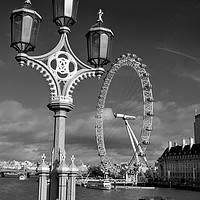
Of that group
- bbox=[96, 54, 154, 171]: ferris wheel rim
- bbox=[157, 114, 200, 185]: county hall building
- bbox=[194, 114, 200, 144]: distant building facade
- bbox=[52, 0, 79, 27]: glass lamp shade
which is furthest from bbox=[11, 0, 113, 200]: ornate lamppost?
bbox=[194, 114, 200, 144]: distant building facade

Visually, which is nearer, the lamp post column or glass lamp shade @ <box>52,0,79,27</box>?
the lamp post column

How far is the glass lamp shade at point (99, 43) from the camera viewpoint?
4219 millimetres

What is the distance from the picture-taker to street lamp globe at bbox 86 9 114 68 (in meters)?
4.22

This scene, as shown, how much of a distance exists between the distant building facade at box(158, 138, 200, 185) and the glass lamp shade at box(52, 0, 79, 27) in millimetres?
65180

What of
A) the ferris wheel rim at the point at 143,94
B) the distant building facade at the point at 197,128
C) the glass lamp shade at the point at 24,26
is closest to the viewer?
the glass lamp shade at the point at 24,26

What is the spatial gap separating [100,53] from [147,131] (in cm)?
2911

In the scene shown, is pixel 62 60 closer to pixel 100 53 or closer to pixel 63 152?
pixel 100 53

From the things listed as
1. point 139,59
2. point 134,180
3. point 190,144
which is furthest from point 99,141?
point 190,144

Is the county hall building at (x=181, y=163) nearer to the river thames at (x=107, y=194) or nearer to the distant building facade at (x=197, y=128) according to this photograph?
the river thames at (x=107, y=194)

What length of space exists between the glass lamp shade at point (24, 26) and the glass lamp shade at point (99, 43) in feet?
2.31

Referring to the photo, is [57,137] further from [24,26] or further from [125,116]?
[125,116]

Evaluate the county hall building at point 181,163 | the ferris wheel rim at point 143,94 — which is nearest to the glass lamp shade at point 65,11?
the ferris wheel rim at point 143,94

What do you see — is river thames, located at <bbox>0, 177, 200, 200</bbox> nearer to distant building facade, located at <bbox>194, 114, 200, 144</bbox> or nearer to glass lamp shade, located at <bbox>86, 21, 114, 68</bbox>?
glass lamp shade, located at <bbox>86, 21, 114, 68</bbox>

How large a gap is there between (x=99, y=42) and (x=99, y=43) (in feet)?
0.04
